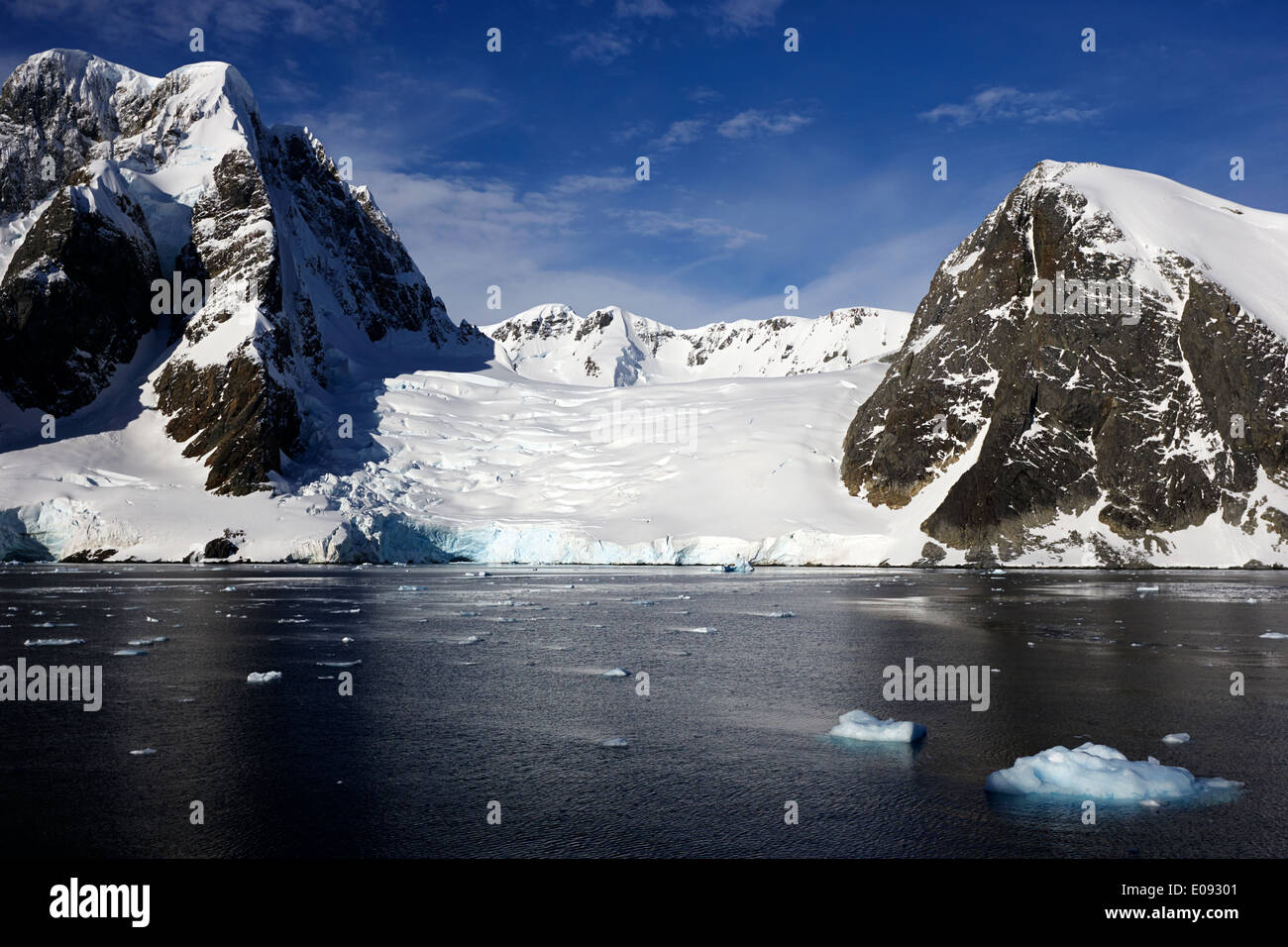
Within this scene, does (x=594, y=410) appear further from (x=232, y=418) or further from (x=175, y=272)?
(x=175, y=272)

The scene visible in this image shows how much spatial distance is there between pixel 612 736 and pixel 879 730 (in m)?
3.90

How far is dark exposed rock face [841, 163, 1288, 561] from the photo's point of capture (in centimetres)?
8144

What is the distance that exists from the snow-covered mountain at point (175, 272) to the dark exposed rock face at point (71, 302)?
0.53 ft

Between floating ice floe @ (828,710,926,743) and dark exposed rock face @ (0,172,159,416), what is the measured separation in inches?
4481

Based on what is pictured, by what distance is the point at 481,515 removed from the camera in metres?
92.6

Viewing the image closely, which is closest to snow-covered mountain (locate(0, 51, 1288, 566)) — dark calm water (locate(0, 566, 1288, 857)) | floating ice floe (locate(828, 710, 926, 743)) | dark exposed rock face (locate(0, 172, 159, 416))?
dark exposed rock face (locate(0, 172, 159, 416))

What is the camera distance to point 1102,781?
34.4 ft

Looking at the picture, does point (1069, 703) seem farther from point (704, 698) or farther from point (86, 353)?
point (86, 353)

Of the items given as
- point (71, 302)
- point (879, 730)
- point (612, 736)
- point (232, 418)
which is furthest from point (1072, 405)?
point (71, 302)

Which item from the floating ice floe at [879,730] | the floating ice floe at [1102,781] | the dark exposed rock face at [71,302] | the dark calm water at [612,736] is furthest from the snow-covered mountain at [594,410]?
the floating ice floe at [1102,781]

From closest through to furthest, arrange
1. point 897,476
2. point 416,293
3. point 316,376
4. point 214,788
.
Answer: point 214,788 → point 897,476 → point 316,376 → point 416,293

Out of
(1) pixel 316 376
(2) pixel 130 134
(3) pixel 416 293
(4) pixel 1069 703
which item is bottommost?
(4) pixel 1069 703

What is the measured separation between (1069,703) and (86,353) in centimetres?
11945
